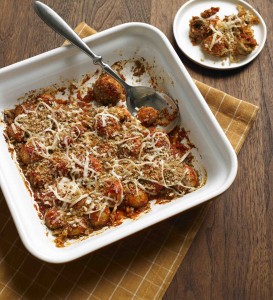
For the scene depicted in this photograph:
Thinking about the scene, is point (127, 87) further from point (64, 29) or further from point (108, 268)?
point (108, 268)

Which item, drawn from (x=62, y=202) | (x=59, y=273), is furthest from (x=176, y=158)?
(x=59, y=273)

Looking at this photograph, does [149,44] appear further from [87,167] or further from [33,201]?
[33,201]

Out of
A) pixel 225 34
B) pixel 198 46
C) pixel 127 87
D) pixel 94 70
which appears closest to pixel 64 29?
pixel 94 70

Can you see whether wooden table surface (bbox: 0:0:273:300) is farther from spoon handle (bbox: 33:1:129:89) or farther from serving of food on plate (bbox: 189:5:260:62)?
spoon handle (bbox: 33:1:129:89)

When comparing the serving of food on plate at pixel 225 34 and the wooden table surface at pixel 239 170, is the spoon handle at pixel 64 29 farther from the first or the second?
the serving of food on plate at pixel 225 34

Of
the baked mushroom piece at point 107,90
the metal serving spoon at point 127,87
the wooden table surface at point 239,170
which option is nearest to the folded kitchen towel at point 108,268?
the wooden table surface at point 239,170
